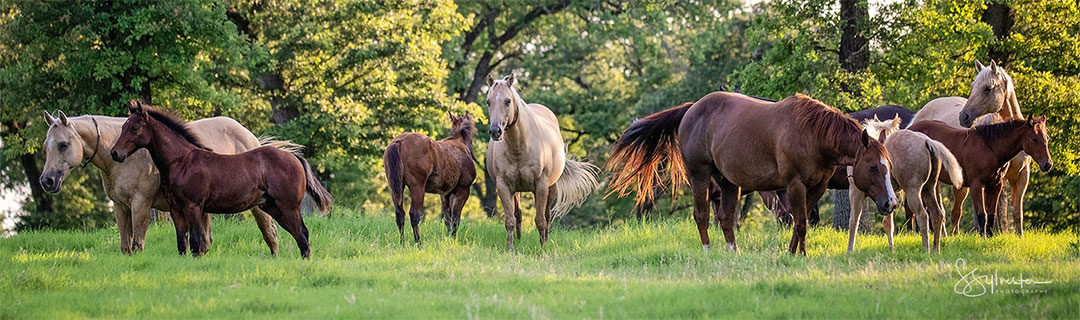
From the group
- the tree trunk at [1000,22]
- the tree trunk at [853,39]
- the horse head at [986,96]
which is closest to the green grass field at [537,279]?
the horse head at [986,96]

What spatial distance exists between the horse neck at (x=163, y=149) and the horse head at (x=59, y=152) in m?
0.97

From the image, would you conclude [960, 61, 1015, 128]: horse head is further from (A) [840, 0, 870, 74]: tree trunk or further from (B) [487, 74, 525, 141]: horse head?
(B) [487, 74, 525, 141]: horse head

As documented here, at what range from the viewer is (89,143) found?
10.7m

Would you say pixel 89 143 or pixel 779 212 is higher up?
pixel 89 143

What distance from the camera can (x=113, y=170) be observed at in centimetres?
1082

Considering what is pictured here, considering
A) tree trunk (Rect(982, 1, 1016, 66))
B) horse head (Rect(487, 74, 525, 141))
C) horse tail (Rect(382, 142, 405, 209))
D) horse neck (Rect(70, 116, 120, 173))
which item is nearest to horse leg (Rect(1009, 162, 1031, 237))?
tree trunk (Rect(982, 1, 1016, 66))

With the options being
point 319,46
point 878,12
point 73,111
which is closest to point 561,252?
point 878,12

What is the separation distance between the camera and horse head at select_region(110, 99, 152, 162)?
9820 millimetres

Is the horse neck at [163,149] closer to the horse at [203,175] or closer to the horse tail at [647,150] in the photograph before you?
the horse at [203,175]

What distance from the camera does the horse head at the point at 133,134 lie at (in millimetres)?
9820

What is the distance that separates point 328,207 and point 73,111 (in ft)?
27.6

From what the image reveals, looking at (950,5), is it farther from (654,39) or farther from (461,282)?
(654,39)

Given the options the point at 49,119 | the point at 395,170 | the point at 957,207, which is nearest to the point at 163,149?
the point at 49,119

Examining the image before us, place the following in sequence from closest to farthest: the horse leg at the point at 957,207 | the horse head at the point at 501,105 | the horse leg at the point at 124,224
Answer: the horse leg at the point at 124,224 → the horse head at the point at 501,105 → the horse leg at the point at 957,207
